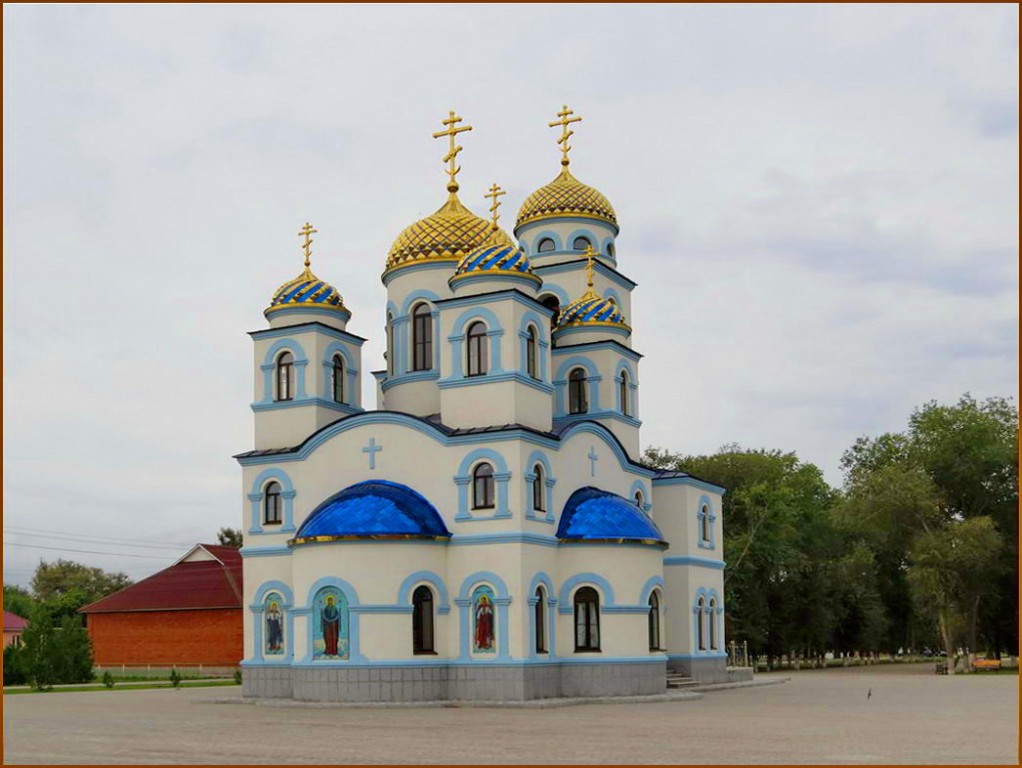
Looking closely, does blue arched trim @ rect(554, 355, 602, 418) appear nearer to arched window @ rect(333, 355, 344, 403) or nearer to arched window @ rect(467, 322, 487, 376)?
arched window @ rect(467, 322, 487, 376)

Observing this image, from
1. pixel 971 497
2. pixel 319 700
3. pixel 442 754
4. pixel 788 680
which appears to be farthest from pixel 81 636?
pixel 971 497

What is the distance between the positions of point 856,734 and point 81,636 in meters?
23.5

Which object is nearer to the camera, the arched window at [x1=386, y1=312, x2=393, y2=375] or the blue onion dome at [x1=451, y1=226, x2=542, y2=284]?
the blue onion dome at [x1=451, y1=226, x2=542, y2=284]

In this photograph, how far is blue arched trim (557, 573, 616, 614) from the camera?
82.4 ft

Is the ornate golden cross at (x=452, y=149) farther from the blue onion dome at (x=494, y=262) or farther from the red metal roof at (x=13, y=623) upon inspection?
the red metal roof at (x=13, y=623)

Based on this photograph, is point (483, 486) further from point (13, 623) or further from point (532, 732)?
point (13, 623)

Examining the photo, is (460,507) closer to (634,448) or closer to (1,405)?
(634,448)

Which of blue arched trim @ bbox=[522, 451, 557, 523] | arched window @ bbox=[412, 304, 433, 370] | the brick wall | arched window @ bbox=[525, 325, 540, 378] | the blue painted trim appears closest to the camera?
blue arched trim @ bbox=[522, 451, 557, 523]

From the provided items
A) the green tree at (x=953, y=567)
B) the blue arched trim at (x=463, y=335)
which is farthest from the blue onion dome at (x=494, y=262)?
the green tree at (x=953, y=567)

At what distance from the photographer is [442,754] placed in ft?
45.4

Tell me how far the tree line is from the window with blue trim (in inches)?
820

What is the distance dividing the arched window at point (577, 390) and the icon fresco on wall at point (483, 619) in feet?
22.9

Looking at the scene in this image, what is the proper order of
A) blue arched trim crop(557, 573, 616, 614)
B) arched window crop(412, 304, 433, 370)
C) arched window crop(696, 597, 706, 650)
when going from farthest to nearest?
arched window crop(696, 597, 706, 650) < arched window crop(412, 304, 433, 370) < blue arched trim crop(557, 573, 616, 614)

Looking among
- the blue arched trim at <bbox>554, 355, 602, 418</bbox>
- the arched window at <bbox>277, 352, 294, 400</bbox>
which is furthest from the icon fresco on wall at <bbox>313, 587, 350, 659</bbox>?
the blue arched trim at <bbox>554, 355, 602, 418</bbox>
